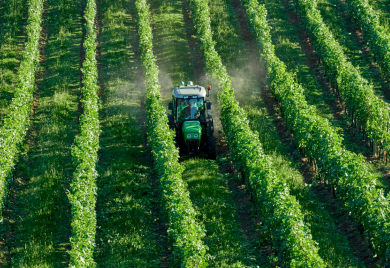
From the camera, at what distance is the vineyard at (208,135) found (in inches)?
682

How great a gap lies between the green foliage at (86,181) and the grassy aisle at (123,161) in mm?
776

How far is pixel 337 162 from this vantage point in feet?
63.6

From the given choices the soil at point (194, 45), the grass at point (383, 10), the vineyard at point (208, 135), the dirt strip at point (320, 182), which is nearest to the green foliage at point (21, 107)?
the vineyard at point (208, 135)

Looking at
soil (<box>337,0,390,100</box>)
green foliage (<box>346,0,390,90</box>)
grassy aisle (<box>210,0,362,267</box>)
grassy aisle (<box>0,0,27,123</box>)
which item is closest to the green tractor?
grassy aisle (<box>210,0,362,267</box>)

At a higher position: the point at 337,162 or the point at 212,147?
the point at 212,147

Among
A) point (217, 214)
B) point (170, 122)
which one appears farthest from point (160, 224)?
point (170, 122)

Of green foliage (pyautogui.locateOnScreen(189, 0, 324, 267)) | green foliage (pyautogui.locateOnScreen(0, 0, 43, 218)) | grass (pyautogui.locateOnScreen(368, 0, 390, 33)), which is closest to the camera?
green foliage (pyautogui.locateOnScreen(189, 0, 324, 267))

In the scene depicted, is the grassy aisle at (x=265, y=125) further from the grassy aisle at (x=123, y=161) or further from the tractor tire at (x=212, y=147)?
the grassy aisle at (x=123, y=161)

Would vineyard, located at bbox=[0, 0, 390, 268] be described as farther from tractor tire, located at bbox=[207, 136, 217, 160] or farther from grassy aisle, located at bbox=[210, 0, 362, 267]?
tractor tire, located at bbox=[207, 136, 217, 160]

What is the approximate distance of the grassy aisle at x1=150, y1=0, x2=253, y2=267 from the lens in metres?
17.2

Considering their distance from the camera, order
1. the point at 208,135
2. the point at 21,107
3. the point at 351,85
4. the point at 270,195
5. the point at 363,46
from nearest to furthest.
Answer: the point at 270,195 → the point at 208,135 → the point at 351,85 → the point at 21,107 → the point at 363,46

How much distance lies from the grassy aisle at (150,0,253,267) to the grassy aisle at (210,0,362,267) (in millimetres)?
2283

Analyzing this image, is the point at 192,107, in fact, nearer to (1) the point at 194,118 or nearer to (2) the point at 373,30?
(1) the point at 194,118

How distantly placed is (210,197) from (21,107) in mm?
11246
